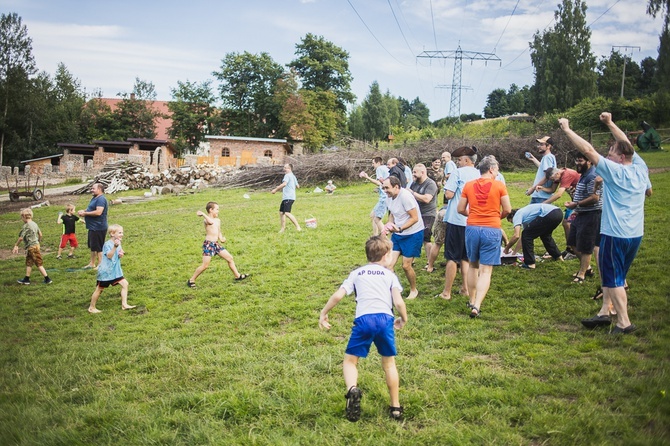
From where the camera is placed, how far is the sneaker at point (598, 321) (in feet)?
18.2

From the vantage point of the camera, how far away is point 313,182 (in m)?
27.7

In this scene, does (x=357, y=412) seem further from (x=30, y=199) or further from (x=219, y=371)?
(x=30, y=199)

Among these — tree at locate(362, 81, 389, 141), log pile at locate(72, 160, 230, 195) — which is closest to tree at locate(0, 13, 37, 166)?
log pile at locate(72, 160, 230, 195)

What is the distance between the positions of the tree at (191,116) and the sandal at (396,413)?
56101 millimetres

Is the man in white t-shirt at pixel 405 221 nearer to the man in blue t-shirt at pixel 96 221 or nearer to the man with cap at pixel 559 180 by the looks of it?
the man with cap at pixel 559 180

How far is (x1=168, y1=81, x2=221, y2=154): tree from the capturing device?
56656 millimetres

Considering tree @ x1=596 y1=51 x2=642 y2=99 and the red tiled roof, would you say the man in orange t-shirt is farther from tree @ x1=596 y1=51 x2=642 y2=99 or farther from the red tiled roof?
tree @ x1=596 y1=51 x2=642 y2=99

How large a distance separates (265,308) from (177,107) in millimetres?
54441

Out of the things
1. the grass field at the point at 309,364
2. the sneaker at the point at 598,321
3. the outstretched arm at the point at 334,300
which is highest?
the outstretched arm at the point at 334,300

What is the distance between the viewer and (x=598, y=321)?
556 cm

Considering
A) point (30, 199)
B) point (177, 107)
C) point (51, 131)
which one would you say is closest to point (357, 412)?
point (30, 199)

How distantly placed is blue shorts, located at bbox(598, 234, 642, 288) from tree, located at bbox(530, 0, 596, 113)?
56941mm

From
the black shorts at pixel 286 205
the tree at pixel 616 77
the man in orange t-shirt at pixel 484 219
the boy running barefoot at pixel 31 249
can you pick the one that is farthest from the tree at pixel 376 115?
the man in orange t-shirt at pixel 484 219

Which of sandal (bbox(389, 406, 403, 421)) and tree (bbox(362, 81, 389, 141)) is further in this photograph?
tree (bbox(362, 81, 389, 141))
